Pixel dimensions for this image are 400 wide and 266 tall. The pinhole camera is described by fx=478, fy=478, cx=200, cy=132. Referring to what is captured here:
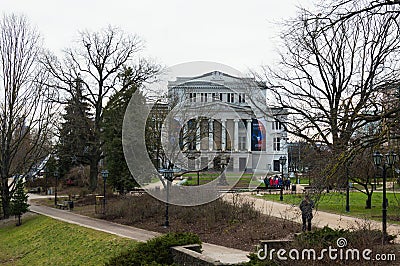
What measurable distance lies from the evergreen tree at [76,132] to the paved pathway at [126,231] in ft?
24.7

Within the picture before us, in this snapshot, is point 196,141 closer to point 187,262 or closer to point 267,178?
point 187,262

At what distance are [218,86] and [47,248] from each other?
9485mm

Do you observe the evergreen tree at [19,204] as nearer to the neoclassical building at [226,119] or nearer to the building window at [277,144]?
the neoclassical building at [226,119]

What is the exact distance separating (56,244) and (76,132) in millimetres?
16971

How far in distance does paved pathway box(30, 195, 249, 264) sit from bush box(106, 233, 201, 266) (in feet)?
2.22

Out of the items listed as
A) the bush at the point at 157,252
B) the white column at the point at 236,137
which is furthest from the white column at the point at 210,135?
the bush at the point at 157,252

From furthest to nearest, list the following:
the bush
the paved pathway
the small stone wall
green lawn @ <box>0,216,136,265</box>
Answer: green lawn @ <box>0,216,136,265</box> < the paved pathway < the bush < the small stone wall

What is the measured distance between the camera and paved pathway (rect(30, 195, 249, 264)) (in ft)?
39.0

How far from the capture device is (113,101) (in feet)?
105

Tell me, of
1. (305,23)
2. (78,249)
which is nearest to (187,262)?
(305,23)

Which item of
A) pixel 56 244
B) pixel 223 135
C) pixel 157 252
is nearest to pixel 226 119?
pixel 223 135

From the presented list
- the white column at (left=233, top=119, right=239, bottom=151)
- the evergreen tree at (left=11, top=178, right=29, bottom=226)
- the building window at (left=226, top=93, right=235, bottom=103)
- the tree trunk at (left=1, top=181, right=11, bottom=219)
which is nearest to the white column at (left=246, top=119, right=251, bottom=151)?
the white column at (left=233, top=119, right=239, bottom=151)

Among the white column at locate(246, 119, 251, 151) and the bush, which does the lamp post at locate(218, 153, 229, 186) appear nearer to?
the white column at locate(246, 119, 251, 151)

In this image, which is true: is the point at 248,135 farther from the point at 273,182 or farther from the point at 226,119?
the point at 273,182
